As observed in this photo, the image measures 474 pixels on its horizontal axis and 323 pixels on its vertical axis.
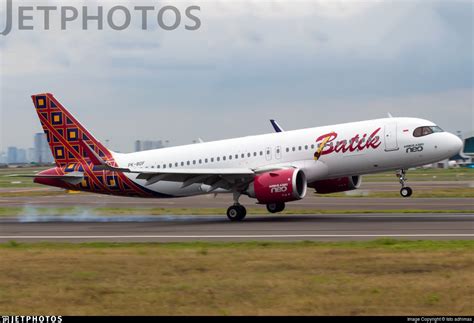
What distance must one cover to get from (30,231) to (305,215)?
13.7 meters

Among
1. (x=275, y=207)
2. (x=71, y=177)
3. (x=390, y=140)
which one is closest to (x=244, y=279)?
(x=390, y=140)

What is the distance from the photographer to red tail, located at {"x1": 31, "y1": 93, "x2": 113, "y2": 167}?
37.4m

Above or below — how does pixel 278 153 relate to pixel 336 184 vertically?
above

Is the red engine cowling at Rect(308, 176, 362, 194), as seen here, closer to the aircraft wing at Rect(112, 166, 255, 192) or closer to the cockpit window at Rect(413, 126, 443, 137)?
the aircraft wing at Rect(112, 166, 255, 192)

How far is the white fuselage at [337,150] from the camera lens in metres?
32.0

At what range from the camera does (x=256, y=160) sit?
34.5 meters

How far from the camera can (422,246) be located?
20.9 metres

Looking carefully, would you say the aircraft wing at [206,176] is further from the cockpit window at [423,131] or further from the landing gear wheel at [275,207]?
the cockpit window at [423,131]

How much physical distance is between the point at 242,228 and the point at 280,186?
3222 millimetres

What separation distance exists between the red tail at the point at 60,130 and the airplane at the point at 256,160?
52 mm

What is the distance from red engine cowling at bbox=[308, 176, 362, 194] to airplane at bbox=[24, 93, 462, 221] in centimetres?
5

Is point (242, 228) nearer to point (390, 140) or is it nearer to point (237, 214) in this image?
point (237, 214)

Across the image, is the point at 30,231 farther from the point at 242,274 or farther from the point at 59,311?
the point at 59,311

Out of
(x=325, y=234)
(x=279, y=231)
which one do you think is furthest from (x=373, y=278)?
(x=279, y=231)
